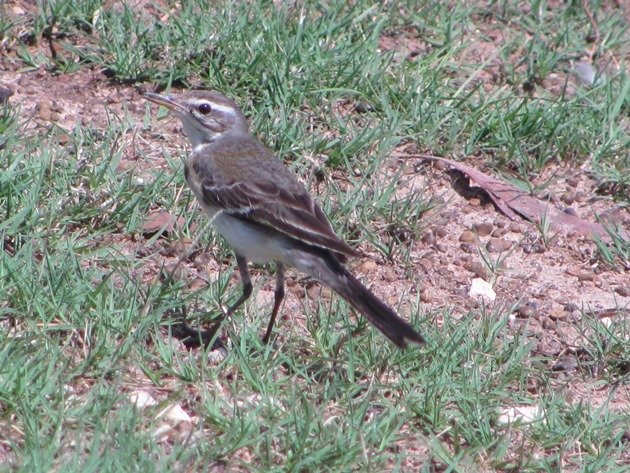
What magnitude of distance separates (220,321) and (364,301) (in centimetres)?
118

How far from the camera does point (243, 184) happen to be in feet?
24.4

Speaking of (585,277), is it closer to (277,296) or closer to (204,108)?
(277,296)

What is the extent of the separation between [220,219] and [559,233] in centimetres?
292

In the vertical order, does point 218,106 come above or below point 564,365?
above

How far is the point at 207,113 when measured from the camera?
26.2 ft

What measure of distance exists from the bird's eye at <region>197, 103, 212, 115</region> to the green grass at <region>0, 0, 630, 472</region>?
2.16 feet

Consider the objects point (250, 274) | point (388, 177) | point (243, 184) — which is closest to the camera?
point (243, 184)

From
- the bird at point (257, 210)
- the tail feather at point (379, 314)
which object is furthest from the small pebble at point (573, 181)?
the tail feather at point (379, 314)

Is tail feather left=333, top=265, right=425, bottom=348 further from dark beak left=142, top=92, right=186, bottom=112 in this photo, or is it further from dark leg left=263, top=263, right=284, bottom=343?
dark beak left=142, top=92, right=186, bottom=112

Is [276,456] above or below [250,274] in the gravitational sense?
above

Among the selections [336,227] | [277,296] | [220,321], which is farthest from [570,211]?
[220,321]

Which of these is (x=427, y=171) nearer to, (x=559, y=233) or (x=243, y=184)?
(x=559, y=233)

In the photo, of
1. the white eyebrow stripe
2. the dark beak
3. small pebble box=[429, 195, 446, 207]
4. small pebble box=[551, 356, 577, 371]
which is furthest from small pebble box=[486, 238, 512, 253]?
the dark beak

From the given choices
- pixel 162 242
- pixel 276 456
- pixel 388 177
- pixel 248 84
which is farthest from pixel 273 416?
pixel 248 84
